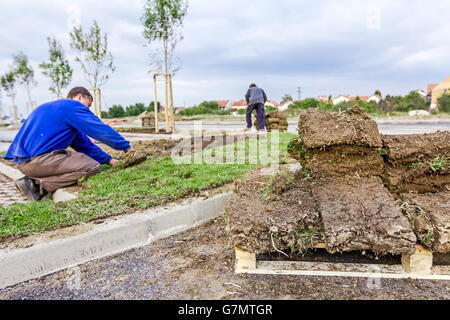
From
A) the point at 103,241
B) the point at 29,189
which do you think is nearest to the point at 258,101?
the point at 29,189

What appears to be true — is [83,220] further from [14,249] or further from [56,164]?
[56,164]

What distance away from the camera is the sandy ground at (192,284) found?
192 cm

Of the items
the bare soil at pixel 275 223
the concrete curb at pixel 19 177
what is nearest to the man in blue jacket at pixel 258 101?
the concrete curb at pixel 19 177

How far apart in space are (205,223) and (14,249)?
1635 millimetres

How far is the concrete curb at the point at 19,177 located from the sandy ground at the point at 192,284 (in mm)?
1824

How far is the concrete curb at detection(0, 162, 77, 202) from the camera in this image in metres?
3.98

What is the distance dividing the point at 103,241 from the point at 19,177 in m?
3.99

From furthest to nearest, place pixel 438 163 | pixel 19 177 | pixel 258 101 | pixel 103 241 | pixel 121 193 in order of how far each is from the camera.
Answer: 1. pixel 258 101
2. pixel 19 177
3. pixel 121 193
4. pixel 103 241
5. pixel 438 163

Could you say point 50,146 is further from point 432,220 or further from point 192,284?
point 432,220

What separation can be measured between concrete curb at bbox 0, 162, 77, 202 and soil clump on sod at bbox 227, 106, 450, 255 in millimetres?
2388

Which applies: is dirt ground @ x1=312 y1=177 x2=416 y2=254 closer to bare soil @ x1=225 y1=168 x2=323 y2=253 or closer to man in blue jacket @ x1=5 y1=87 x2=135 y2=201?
bare soil @ x1=225 y1=168 x2=323 y2=253

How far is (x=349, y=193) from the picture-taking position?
2.37 meters
